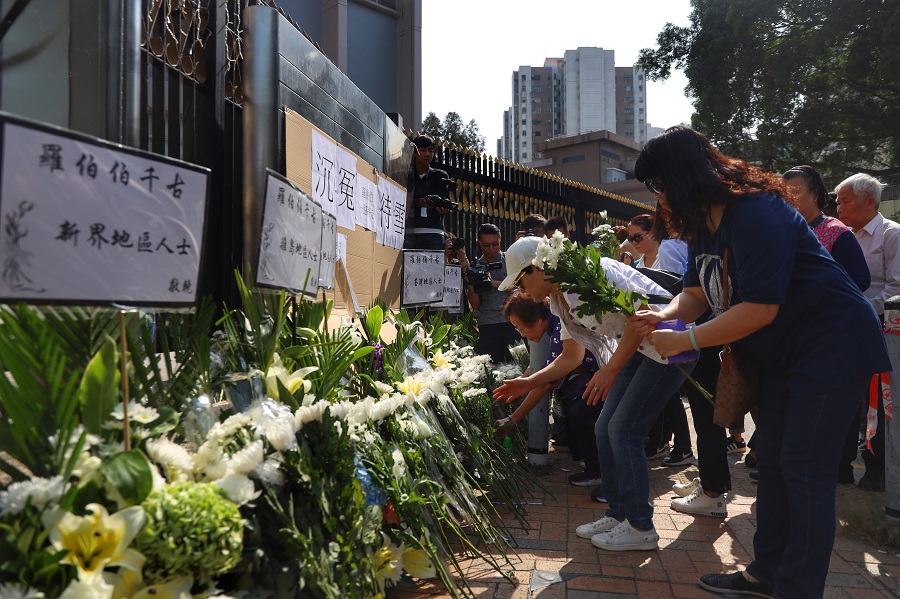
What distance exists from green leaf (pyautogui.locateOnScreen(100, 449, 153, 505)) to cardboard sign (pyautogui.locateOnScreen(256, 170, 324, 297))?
1.09 m

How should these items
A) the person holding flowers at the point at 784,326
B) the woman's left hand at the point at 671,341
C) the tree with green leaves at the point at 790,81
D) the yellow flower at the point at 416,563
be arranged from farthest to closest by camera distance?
the tree with green leaves at the point at 790,81 < the woman's left hand at the point at 671,341 < the yellow flower at the point at 416,563 < the person holding flowers at the point at 784,326

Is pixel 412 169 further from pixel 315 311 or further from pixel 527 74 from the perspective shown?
pixel 527 74

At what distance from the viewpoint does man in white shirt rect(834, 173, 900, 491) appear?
14.5 ft

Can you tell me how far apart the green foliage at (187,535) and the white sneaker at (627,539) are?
2.19m

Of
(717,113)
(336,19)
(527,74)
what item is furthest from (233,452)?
(527,74)

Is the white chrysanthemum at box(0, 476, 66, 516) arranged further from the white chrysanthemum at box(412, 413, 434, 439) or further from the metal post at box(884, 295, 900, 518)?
the metal post at box(884, 295, 900, 518)

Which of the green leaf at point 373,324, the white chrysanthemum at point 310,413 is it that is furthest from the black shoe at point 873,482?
the white chrysanthemum at point 310,413

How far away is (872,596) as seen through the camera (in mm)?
2887

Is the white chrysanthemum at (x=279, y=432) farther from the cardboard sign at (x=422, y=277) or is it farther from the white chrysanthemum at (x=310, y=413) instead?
the cardboard sign at (x=422, y=277)

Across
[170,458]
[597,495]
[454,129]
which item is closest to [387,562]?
[170,458]

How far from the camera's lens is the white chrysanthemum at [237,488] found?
1682mm

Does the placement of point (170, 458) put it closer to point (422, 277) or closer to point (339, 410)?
point (339, 410)

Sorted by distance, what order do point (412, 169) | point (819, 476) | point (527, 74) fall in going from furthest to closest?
point (527, 74), point (412, 169), point (819, 476)

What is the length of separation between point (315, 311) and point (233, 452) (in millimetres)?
1021
